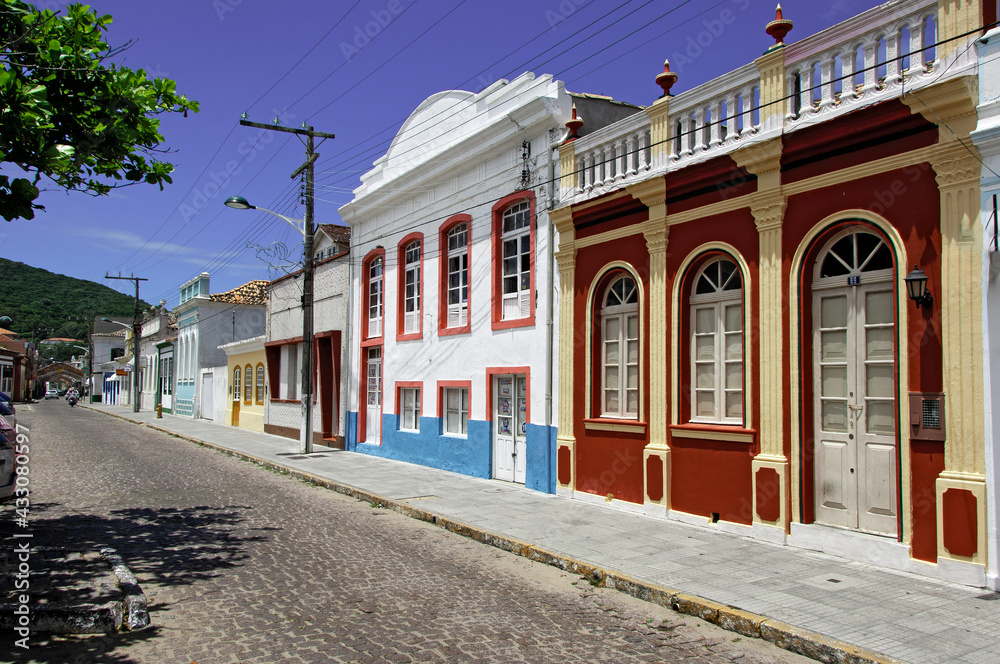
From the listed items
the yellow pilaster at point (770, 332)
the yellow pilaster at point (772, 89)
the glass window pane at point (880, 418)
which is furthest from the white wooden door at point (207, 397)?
the glass window pane at point (880, 418)

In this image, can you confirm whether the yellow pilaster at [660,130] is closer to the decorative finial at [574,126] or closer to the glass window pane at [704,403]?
the decorative finial at [574,126]

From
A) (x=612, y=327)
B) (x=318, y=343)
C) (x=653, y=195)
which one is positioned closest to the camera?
(x=653, y=195)

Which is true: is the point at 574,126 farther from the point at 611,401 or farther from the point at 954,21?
the point at 954,21

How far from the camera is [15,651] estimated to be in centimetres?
471

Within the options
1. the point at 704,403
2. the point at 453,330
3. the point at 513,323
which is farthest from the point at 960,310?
the point at 453,330

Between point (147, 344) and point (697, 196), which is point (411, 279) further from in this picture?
point (147, 344)

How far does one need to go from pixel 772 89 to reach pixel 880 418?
398cm

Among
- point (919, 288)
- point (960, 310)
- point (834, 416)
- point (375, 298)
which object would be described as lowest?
point (834, 416)

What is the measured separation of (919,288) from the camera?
6.69 metres

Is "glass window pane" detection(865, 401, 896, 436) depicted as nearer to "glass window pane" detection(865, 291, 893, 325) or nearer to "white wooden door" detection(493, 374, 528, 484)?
"glass window pane" detection(865, 291, 893, 325)

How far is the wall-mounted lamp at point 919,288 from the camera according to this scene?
6.68 meters

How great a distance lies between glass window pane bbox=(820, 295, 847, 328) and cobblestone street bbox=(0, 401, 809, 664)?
3.75m

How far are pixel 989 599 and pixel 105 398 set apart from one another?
8699 centimetres

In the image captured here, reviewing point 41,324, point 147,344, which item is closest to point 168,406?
point 147,344
